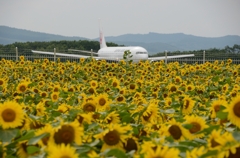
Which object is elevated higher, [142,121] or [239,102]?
[239,102]

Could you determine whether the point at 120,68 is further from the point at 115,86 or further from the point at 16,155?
the point at 16,155

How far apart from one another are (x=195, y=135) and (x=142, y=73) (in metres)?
6.00

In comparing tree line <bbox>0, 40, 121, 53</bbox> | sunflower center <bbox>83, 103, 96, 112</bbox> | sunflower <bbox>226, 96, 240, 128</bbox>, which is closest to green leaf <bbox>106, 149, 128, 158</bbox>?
sunflower <bbox>226, 96, 240, 128</bbox>

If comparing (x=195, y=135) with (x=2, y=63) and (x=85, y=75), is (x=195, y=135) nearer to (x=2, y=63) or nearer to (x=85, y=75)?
(x=85, y=75)

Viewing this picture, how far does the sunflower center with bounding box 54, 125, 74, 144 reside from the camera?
5.33 feet

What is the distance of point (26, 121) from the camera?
2094mm

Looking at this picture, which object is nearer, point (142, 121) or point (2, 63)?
point (142, 121)

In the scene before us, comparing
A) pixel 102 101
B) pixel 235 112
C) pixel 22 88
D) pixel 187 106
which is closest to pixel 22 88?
pixel 22 88

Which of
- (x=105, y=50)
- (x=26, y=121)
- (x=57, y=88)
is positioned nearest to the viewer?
(x=26, y=121)

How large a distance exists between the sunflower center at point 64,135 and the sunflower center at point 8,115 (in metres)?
0.39

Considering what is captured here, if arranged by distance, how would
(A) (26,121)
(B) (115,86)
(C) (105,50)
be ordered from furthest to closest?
(C) (105,50) → (B) (115,86) → (A) (26,121)

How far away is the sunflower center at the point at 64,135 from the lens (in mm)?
1625

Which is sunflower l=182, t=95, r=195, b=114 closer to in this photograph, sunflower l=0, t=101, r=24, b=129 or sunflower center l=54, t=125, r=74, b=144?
sunflower l=0, t=101, r=24, b=129

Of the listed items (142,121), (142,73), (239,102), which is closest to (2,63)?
(142,73)
